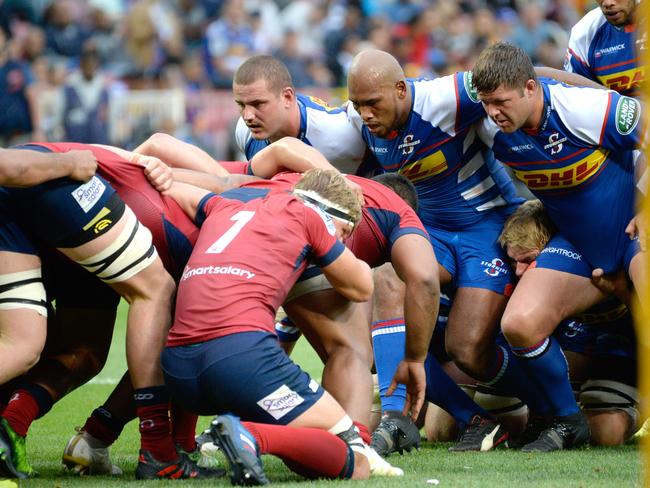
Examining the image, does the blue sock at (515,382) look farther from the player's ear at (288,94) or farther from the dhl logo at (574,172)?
the player's ear at (288,94)

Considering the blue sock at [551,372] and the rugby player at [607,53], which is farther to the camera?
the rugby player at [607,53]

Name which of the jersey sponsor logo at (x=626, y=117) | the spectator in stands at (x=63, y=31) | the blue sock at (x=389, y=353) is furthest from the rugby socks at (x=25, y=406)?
the spectator in stands at (x=63, y=31)

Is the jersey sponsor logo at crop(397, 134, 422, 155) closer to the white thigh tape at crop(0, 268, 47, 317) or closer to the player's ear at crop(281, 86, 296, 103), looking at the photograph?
the player's ear at crop(281, 86, 296, 103)

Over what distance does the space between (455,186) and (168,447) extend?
104 inches

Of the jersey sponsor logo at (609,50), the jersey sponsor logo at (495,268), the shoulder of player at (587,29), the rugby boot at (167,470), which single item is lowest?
the rugby boot at (167,470)

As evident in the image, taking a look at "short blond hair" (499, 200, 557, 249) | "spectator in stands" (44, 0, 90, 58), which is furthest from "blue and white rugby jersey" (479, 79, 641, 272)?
"spectator in stands" (44, 0, 90, 58)

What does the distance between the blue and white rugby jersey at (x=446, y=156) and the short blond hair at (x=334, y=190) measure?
146 centimetres

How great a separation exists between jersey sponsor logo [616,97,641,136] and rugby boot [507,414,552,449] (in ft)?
5.56

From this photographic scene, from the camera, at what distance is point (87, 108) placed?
601 inches

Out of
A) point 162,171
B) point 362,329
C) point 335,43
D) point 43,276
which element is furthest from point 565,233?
point 335,43

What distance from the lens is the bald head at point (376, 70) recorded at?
645cm

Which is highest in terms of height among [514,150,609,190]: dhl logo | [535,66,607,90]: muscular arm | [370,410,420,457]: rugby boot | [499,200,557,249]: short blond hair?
[535,66,607,90]: muscular arm

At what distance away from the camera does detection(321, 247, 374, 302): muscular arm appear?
5.06 meters

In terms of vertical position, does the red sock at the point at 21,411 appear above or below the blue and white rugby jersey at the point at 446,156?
below
